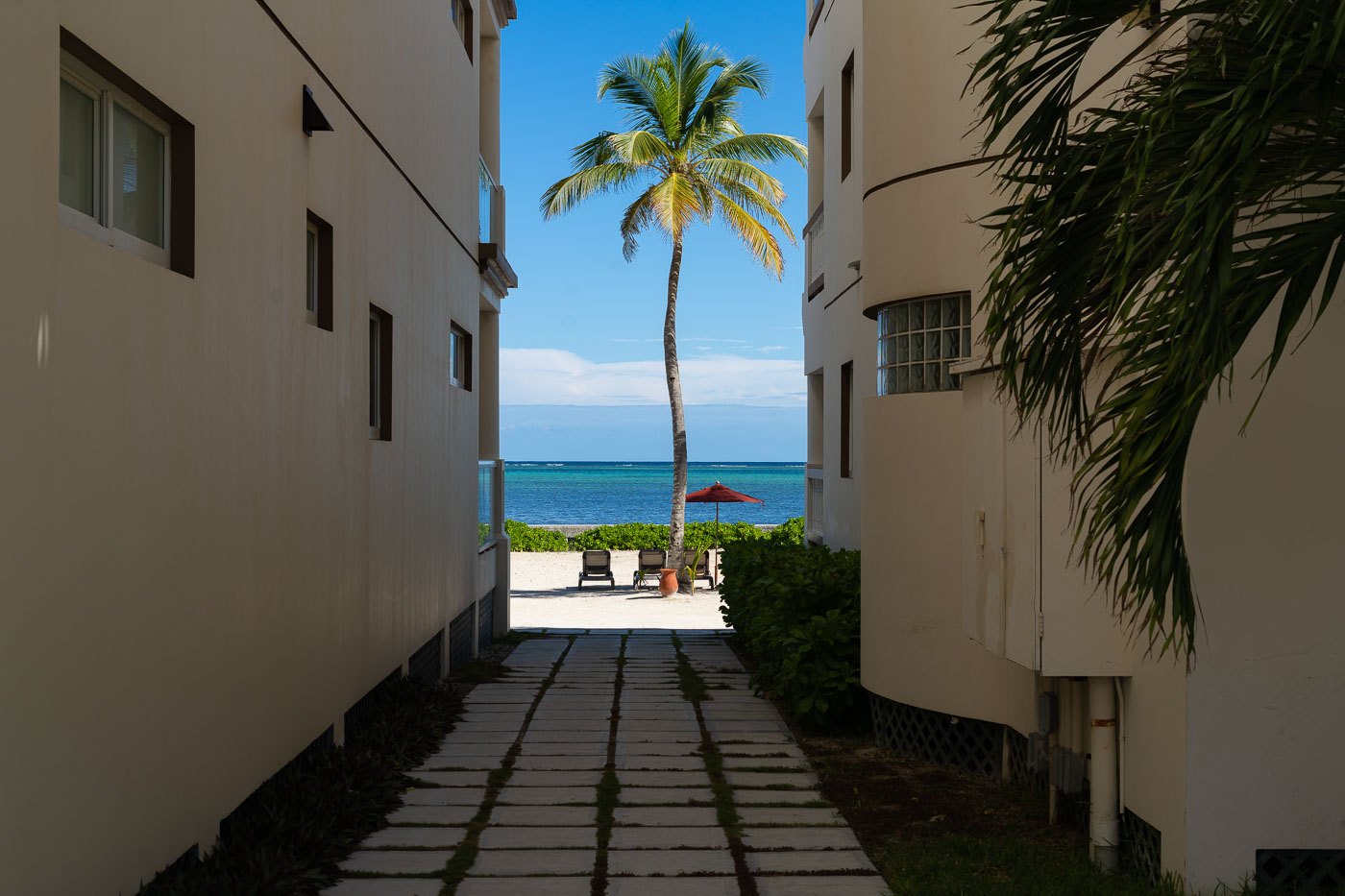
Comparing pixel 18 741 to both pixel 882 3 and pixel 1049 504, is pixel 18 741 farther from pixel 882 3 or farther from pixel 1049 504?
pixel 882 3

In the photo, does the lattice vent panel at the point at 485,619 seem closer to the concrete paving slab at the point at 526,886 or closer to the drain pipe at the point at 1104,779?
the concrete paving slab at the point at 526,886

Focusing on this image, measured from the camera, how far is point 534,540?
1385 inches

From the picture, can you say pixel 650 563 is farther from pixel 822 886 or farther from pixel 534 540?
pixel 822 886

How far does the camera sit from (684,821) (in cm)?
618

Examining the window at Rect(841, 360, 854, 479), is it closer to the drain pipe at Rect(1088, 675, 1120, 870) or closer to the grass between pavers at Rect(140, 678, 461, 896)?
the grass between pavers at Rect(140, 678, 461, 896)

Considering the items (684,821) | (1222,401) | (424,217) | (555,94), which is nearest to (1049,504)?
(1222,401)

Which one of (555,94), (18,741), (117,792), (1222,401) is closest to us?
(18,741)

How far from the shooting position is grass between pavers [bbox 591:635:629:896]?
5.27 meters

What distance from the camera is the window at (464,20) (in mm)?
12859

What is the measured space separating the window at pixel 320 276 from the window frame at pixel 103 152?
2.41m

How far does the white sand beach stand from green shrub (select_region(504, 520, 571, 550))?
6625 millimetres

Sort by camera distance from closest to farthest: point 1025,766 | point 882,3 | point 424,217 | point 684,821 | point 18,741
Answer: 1. point 18,741
2. point 684,821
3. point 1025,766
4. point 882,3
5. point 424,217

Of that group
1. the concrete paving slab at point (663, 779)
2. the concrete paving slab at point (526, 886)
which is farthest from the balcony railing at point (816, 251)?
the concrete paving slab at point (526, 886)

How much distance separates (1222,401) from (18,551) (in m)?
4.59
